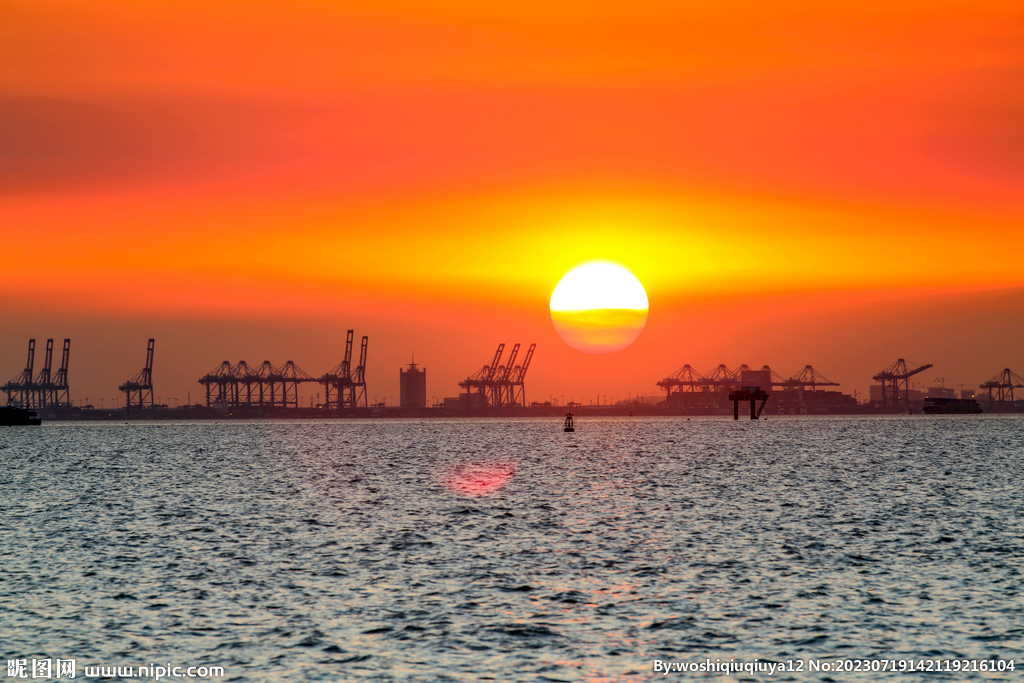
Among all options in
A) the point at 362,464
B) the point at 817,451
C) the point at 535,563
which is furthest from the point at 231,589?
the point at 817,451

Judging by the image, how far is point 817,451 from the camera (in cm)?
11706

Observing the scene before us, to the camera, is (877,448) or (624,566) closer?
(624,566)

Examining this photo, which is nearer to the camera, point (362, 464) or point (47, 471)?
point (47, 471)

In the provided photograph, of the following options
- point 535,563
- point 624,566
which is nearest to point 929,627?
point 624,566

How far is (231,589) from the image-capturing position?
27.8 m

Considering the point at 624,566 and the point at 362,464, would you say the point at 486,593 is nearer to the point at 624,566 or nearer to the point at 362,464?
the point at 624,566

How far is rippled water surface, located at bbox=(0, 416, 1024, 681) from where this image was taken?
2052 centimetres

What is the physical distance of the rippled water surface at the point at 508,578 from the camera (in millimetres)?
20516

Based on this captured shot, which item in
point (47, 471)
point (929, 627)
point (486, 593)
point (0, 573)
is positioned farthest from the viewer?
point (47, 471)

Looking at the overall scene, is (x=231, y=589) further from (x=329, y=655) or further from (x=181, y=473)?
(x=181, y=473)

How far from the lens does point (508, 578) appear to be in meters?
29.2

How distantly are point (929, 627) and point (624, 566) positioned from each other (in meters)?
10.9

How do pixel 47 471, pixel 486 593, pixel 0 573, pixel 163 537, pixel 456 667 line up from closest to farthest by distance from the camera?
pixel 456 667, pixel 486 593, pixel 0 573, pixel 163 537, pixel 47 471

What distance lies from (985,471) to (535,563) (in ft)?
200
